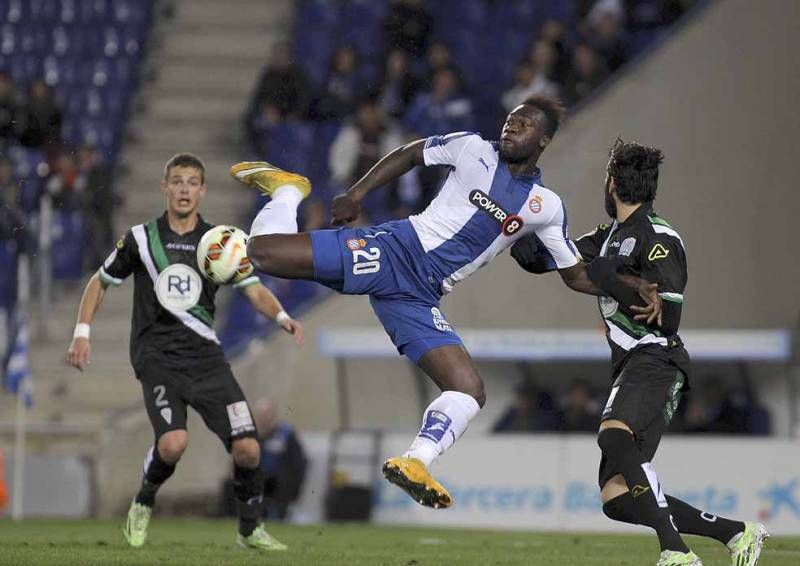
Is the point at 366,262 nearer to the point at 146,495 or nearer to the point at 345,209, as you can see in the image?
the point at 345,209

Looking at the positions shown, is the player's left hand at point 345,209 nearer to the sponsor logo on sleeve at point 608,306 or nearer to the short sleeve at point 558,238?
the short sleeve at point 558,238

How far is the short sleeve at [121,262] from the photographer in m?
9.91

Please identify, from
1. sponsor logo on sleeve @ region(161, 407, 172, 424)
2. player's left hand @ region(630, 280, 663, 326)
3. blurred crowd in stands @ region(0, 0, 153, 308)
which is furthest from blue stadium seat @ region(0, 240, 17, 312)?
player's left hand @ region(630, 280, 663, 326)

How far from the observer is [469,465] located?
50.6 feet

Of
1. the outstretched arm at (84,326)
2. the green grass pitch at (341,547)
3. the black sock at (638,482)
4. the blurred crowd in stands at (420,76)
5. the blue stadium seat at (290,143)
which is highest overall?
the blurred crowd in stands at (420,76)

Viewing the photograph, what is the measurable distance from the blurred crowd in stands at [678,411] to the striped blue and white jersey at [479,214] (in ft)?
25.6

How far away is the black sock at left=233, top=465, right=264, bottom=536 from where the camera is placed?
979cm

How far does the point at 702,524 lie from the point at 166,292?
149 inches

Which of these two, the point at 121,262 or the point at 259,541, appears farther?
the point at 121,262

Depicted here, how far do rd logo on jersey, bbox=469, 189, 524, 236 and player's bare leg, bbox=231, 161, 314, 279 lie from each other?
3.02 ft

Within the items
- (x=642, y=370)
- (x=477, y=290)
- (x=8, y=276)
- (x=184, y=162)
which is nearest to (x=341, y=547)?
(x=184, y=162)

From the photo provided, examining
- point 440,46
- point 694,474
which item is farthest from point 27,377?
point 694,474

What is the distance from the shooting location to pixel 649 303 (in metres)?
7.76

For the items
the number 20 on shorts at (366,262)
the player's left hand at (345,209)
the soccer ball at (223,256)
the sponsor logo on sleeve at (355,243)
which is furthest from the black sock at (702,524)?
the soccer ball at (223,256)
